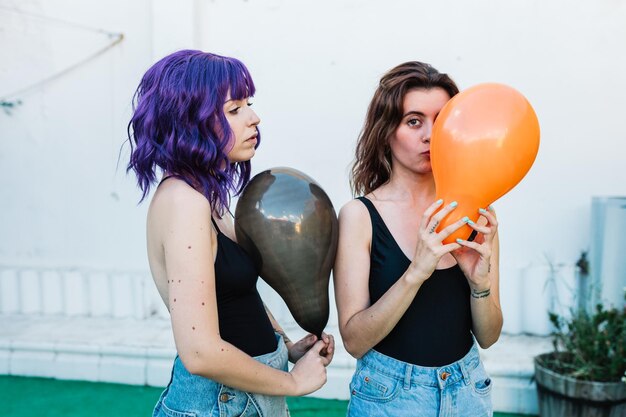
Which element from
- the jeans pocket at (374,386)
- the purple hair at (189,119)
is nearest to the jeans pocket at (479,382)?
the jeans pocket at (374,386)

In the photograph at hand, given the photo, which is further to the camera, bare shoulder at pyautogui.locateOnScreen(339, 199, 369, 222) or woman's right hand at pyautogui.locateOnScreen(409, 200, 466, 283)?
bare shoulder at pyautogui.locateOnScreen(339, 199, 369, 222)

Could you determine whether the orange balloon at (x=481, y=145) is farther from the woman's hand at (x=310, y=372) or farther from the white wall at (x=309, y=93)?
the white wall at (x=309, y=93)

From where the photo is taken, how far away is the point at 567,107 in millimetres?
3377

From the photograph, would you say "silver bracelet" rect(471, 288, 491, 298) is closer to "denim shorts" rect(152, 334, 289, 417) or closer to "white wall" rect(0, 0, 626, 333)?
"denim shorts" rect(152, 334, 289, 417)

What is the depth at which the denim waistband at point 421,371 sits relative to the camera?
149 centimetres

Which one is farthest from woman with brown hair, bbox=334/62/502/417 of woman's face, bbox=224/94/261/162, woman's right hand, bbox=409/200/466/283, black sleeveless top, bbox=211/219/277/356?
woman's face, bbox=224/94/261/162

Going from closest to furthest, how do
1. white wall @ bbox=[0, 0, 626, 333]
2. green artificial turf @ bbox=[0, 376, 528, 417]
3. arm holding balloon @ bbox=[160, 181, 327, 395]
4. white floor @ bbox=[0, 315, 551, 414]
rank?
arm holding balloon @ bbox=[160, 181, 327, 395] < green artificial turf @ bbox=[0, 376, 528, 417] < white floor @ bbox=[0, 315, 551, 414] < white wall @ bbox=[0, 0, 626, 333]

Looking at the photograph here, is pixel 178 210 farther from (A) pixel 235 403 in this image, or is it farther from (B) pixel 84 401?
Result: (B) pixel 84 401

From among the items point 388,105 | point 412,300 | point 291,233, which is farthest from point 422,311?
point 388,105

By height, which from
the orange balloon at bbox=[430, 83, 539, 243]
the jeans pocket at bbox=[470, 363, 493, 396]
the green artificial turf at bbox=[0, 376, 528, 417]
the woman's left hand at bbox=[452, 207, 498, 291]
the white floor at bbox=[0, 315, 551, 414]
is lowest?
the green artificial turf at bbox=[0, 376, 528, 417]

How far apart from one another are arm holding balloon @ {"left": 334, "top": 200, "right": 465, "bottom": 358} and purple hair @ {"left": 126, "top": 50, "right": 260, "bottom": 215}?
0.37m

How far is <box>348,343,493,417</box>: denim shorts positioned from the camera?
1.48 m

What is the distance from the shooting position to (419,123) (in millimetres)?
1534

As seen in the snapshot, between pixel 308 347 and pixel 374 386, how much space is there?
20 centimetres
